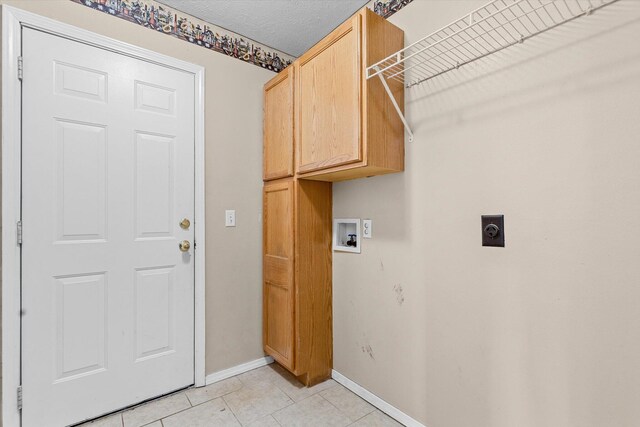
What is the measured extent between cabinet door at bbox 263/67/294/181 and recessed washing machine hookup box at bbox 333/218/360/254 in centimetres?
48

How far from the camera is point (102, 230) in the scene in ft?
5.54

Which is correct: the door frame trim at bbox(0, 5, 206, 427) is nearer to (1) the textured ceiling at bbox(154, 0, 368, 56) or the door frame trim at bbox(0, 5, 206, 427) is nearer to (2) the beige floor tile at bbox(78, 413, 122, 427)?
(2) the beige floor tile at bbox(78, 413, 122, 427)

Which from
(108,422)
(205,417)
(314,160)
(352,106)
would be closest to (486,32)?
(352,106)

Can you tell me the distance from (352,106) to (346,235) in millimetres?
888

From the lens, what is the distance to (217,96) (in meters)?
2.08

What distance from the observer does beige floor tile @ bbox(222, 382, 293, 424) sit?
1712 millimetres

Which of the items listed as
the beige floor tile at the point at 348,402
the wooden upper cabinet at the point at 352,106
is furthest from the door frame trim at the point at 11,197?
the beige floor tile at the point at 348,402

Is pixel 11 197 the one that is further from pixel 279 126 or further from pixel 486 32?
pixel 486 32

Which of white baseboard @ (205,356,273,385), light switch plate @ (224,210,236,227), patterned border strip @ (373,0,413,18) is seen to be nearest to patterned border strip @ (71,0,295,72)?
patterned border strip @ (373,0,413,18)

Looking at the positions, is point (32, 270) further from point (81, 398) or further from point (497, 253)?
point (497, 253)

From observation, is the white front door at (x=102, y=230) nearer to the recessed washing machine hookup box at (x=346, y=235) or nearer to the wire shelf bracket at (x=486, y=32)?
the recessed washing machine hookup box at (x=346, y=235)

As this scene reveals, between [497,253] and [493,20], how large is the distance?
96 cm

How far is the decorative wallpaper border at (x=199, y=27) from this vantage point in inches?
68.1

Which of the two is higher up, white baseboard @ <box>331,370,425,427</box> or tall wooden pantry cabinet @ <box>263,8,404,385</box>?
tall wooden pantry cabinet @ <box>263,8,404,385</box>
